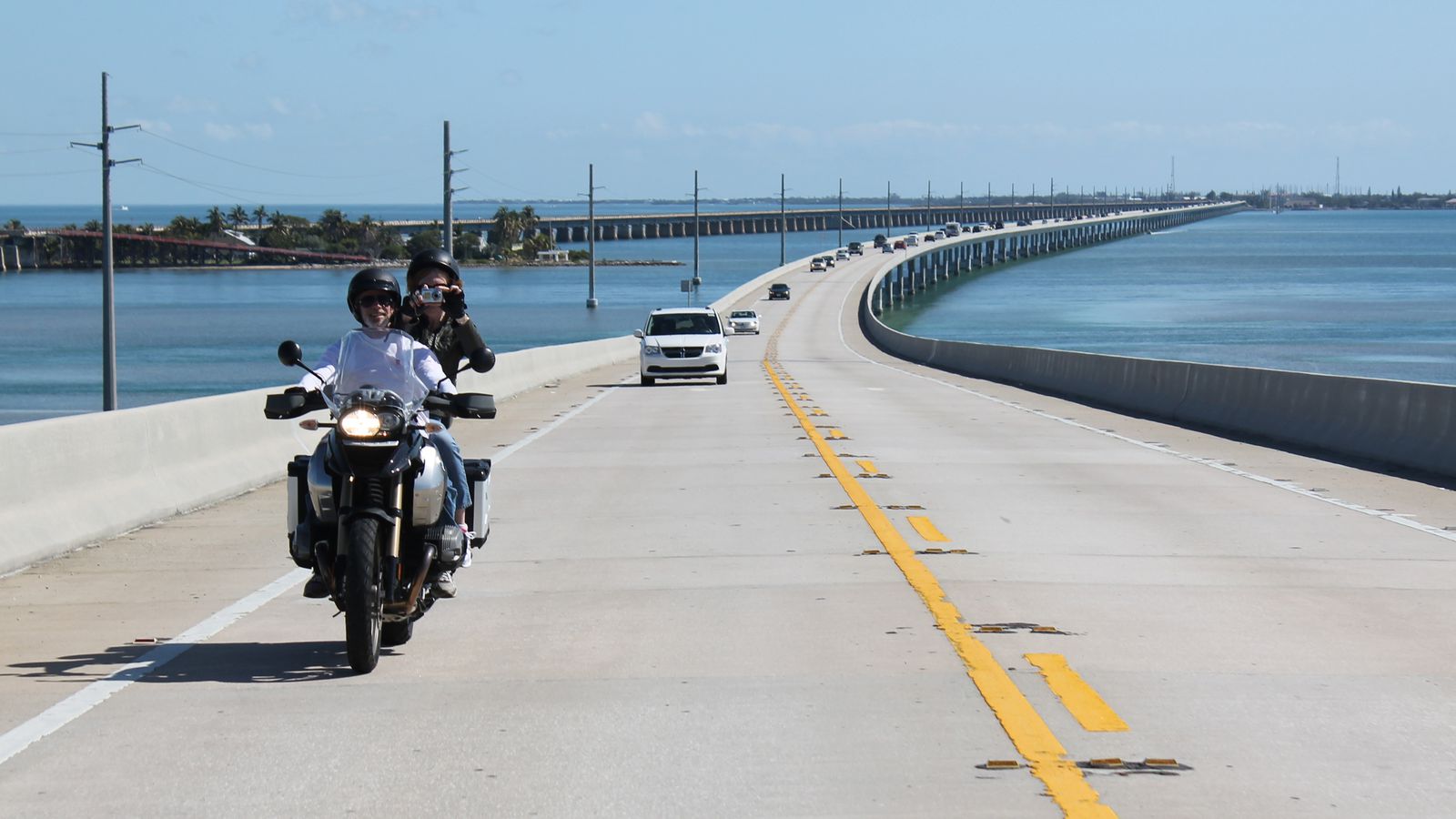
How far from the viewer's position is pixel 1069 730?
6840 mm

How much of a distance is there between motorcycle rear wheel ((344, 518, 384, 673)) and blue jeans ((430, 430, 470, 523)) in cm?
64

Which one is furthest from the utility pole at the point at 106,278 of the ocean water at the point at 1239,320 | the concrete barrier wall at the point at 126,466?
the ocean water at the point at 1239,320

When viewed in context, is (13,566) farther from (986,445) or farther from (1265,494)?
(986,445)

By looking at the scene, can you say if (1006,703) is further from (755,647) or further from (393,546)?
(393,546)

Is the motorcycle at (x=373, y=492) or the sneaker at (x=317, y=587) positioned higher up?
the motorcycle at (x=373, y=492)

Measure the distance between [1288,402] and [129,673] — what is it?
17465 millimetres

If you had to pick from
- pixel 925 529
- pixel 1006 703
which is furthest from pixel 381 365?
pixel 925 529

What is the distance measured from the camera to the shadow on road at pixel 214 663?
802 centimetres

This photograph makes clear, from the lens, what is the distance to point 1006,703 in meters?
7.32

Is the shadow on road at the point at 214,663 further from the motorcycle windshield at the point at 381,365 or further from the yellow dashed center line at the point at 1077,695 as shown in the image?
the yellow dashed center line at the point at 1077,695

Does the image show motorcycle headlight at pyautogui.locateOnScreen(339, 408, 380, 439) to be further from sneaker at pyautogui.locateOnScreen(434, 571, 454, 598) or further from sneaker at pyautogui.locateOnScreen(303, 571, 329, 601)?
sneaker at pyautogui.locateOnScreen(434, 571, 454, 598)

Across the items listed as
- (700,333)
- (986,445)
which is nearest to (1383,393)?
(986,445)

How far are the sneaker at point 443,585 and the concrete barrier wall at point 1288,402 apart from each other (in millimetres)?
12021

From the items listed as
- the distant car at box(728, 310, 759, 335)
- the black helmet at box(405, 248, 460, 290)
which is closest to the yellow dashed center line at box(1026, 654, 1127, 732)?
the black helmet at box(405, 248, 460, 290)
